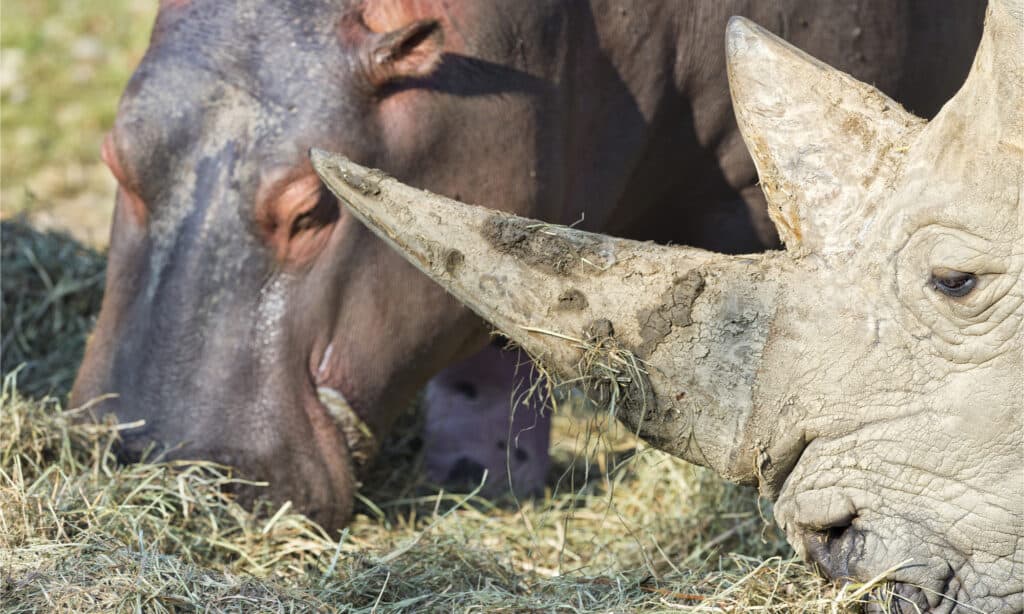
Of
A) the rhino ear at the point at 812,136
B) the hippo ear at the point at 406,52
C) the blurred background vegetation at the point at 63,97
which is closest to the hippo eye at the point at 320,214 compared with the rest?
the hippo ear at the point at 406,52

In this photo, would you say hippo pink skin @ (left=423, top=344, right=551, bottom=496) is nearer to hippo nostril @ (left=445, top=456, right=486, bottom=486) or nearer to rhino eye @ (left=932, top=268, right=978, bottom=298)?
hippo nostril @ (left=445, top=456, right=486, bottom=486)

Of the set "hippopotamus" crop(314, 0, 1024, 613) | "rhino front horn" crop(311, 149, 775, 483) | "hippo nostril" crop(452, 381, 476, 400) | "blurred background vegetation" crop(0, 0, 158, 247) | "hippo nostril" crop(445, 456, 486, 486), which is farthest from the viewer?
"blurred background vegetation" crop(0, 0, 158, 247)

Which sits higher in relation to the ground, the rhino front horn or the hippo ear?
the hippo ear

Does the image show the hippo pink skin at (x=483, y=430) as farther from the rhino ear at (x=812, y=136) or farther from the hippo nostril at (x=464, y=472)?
the rhino ear at (x=812, y=136)

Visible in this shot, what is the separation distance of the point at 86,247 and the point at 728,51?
3406mm

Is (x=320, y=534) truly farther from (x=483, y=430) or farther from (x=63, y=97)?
(x=63, y=97)

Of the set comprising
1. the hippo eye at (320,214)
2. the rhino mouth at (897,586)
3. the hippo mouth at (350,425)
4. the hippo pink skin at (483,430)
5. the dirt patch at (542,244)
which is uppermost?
the dirt patch at (542,244)

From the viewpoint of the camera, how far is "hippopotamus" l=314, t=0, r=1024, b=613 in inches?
101

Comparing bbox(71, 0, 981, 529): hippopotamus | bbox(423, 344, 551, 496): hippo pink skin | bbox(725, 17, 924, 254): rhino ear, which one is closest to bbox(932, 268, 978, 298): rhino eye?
bbox(725, 17, 924, 254): rhino ear

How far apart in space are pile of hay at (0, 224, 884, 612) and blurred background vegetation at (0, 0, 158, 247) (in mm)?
2366

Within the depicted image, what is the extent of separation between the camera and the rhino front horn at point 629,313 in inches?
106

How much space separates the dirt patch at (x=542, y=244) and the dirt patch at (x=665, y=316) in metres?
0.15

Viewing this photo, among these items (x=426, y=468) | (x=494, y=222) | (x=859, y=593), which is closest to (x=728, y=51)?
(x=494, y=222)

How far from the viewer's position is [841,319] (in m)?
2.67
